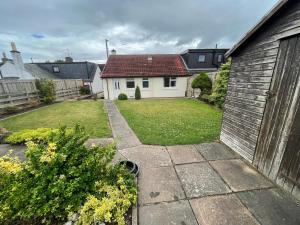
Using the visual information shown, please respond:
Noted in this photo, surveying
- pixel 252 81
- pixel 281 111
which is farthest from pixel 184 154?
pixel 252 81

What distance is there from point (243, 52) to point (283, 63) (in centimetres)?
113

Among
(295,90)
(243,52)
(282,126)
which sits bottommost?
(282,126)

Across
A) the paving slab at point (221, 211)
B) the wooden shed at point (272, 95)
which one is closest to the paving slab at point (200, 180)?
the paving slab at point (221, 211)

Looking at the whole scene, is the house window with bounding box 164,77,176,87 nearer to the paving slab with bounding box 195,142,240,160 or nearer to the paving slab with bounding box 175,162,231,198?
the paving slab with bounding box 195,142,240,160

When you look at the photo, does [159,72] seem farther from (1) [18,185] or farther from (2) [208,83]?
(1) [18,185]

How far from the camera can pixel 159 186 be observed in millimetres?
2648

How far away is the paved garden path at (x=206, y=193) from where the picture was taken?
2023 mm

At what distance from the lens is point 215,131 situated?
5297 millimetres

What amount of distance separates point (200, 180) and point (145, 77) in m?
13.0

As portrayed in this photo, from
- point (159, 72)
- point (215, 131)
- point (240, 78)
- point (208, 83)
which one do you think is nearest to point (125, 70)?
point (159, 72)

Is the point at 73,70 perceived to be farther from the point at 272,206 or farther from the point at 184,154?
the point at 272,206

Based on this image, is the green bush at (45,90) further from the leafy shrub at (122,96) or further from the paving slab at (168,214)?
the paving slab at (168,214)

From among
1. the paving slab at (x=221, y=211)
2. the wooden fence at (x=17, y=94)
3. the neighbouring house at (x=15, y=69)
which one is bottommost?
the paving slab at (x=221, y=211)

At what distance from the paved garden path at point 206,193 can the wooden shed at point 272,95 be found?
14.4 inches
